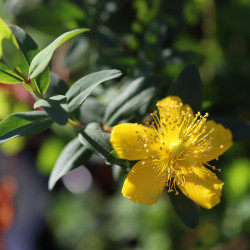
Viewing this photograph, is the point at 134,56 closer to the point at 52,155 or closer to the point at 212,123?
the point at 212,123

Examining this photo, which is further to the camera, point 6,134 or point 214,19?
point 214,19

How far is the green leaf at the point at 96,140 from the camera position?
757 mm

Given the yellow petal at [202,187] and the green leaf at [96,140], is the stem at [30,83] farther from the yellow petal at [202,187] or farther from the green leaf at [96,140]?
the yellow petal at [202,187]

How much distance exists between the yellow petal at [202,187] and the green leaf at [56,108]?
0.91 feet

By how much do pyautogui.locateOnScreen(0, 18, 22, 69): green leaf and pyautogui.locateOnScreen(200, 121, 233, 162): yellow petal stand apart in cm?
42

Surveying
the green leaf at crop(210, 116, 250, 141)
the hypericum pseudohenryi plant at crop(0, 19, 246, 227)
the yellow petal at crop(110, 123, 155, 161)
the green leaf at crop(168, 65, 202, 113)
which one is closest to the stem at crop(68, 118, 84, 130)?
the hypericum pseudohenryi plant at crop(0, 19, 246, 227)

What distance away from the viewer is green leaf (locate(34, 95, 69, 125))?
674mm

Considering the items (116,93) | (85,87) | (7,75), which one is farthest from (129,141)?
(116,93)

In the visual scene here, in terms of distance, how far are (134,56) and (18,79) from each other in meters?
0.54

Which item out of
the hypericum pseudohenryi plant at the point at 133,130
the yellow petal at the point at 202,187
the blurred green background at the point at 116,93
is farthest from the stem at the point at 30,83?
the yellow petal at the point at 202,187

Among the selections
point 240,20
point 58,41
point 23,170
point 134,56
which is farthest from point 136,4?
point 23,170

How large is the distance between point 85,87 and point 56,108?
0.24ft

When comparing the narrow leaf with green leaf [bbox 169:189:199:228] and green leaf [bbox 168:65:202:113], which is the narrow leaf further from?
green leaf [bbox 169:189:199:228]

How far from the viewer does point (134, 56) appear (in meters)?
1.17
